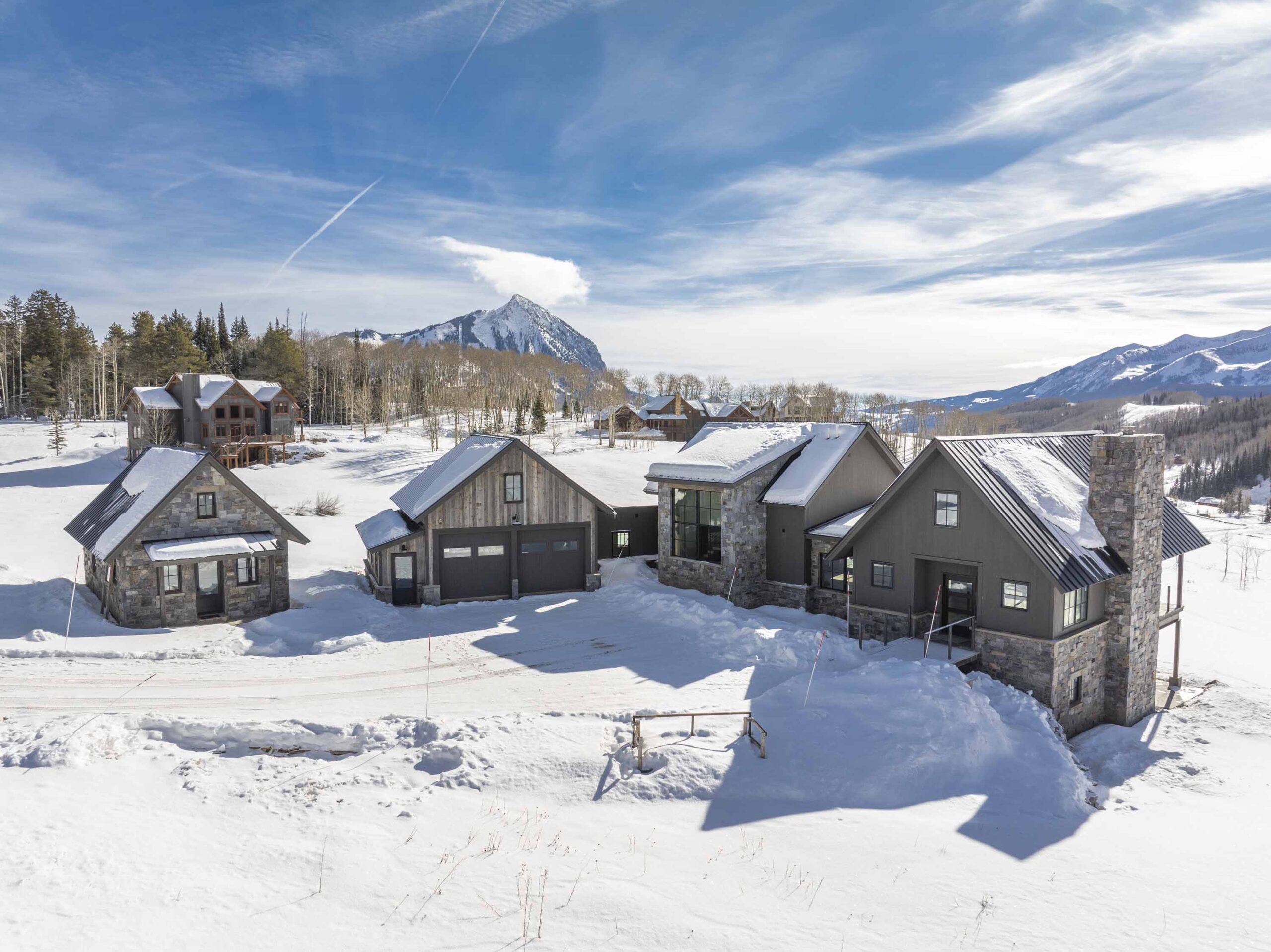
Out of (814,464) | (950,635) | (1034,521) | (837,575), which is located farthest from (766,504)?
(1034,521)

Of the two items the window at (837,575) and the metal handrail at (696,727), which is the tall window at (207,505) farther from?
the window at (837,575)

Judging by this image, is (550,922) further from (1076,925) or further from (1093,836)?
(1093,836)

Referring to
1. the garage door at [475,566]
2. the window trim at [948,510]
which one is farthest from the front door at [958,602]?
the garage door at [475,566]

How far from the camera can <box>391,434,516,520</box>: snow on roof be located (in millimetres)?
26953

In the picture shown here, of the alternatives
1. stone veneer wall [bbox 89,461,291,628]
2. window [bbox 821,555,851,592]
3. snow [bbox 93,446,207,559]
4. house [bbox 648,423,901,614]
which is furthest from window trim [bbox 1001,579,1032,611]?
snow [bbox 93,446,207,559]

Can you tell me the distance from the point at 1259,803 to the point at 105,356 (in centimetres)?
10311

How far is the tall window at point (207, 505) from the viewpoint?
2381 centimetres

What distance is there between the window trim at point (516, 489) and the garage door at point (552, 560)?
1221mm

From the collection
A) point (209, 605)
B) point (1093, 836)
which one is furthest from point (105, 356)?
A: point (1093, 836)

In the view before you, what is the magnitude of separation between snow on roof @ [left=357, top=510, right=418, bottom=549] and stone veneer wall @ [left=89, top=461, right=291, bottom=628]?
3114mm

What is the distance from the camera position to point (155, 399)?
6119 cm

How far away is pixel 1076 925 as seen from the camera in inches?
403

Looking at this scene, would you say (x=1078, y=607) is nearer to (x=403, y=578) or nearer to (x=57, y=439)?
(x=403, y=578)

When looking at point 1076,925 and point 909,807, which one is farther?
point 909,807
